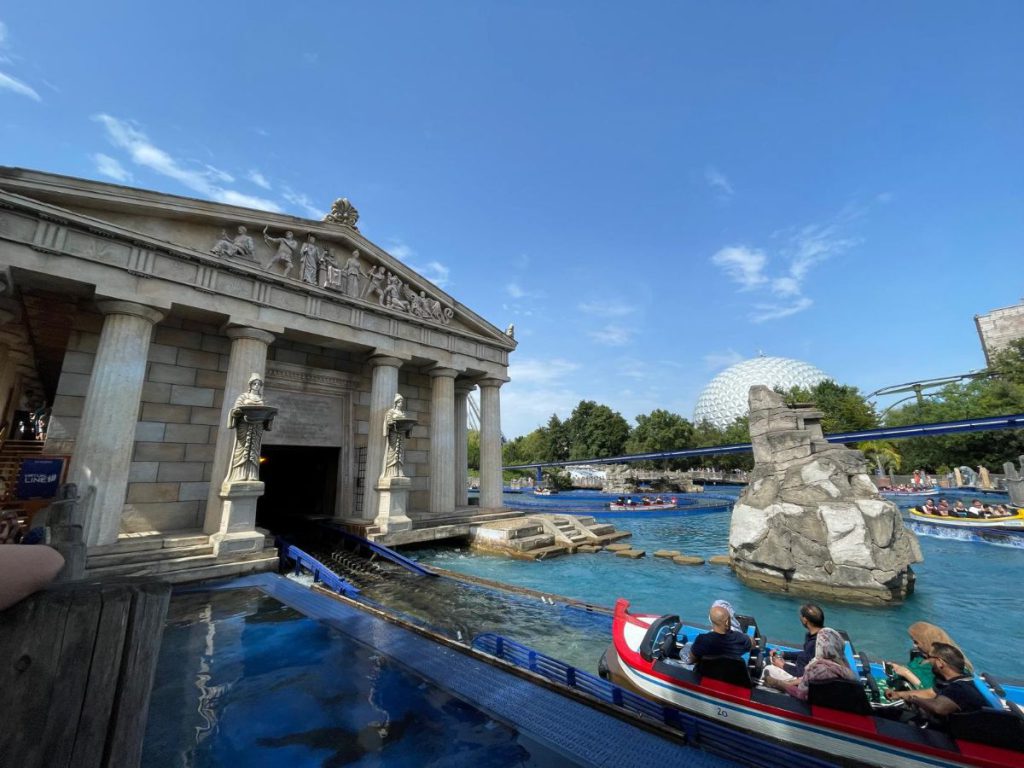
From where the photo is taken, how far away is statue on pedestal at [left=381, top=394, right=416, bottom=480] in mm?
13297

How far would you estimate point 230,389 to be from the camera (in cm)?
1145

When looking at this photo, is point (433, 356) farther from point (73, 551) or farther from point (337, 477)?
point (73, 551)

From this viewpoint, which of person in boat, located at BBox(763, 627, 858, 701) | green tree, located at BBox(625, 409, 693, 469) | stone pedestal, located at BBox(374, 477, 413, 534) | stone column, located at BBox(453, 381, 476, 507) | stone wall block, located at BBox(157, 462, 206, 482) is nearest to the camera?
person in boat, located at BBox(763, 627, 858, 701)

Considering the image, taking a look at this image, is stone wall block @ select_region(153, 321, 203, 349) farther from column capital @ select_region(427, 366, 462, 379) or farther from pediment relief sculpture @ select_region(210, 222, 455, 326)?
column capital @ select_region(427, 366, 462, 379)

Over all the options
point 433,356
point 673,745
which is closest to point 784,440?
point 673,745

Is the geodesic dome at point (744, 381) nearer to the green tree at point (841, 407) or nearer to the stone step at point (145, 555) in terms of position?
the green tree at point (841, 407)

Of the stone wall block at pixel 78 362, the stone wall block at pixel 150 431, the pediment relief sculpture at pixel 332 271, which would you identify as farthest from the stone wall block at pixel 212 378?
the pediment relief sculpture at pixel 332 271

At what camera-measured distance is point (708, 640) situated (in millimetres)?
4730

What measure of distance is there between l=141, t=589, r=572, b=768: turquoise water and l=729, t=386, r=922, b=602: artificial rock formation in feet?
32.3

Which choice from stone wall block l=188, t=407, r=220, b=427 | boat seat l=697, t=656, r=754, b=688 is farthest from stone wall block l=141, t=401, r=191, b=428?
boat seat l=697, t=656, r=754, b=688

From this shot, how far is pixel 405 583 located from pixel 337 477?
715 cm

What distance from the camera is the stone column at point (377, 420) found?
14.2 meters

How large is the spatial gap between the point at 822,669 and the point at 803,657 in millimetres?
761

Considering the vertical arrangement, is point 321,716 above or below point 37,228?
below
